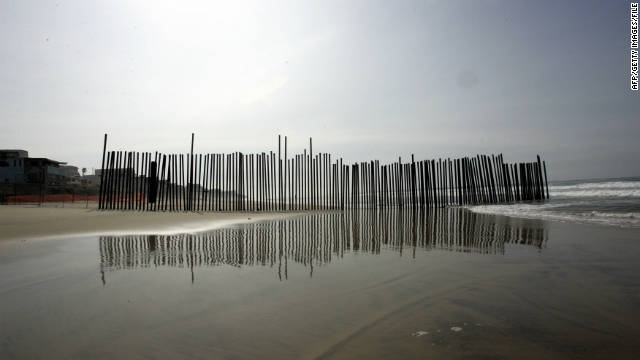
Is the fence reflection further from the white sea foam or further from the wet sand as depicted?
the white sea foam

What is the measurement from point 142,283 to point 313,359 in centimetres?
227

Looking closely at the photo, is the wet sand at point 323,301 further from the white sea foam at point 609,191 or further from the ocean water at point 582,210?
the white sea foam at point 609,191

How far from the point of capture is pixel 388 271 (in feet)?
12.3

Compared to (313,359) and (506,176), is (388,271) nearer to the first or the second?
(313,359)

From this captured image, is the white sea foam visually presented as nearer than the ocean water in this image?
No

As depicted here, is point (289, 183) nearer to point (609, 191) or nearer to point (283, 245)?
point (283, 245)

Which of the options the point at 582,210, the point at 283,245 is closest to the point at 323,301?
the point at 283,245

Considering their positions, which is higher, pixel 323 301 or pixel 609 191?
pixel 609 191

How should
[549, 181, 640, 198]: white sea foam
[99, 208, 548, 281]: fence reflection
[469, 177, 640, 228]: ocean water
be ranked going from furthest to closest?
[549, 181, 640, 198]: white sea foam
[469, 177, 640, 228]: ocean water
[99, 208, 548, 281]: fence reflection

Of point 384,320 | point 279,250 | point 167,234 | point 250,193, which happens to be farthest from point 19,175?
point 384,320

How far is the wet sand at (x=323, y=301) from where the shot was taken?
199 cm

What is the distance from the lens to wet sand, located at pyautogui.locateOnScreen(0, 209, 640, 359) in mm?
1991

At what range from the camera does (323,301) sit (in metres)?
2.75

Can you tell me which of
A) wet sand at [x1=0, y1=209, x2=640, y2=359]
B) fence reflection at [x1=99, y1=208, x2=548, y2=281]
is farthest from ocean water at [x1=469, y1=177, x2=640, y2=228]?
wet sand at [x1=0, y1=209, x2=640, y2=359]
